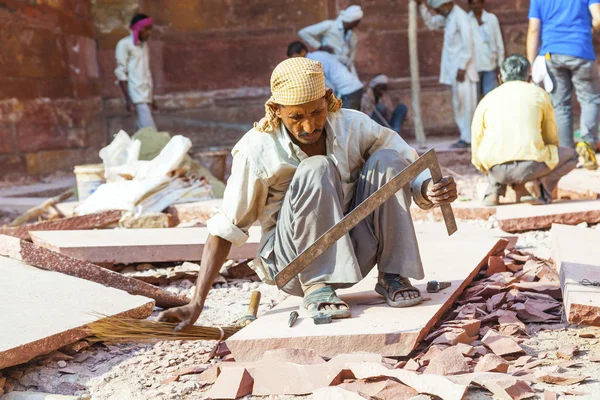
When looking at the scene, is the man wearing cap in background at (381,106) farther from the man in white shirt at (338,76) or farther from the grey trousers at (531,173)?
the grey trousers at (531,173)

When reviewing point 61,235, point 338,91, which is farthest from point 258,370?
point 338,91

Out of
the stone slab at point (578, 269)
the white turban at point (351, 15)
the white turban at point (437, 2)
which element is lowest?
the stone slab at point (578, 269)

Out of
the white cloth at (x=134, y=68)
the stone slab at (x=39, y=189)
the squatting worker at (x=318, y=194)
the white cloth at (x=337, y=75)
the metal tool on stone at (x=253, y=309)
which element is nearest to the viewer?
the squatting worker at (x=318, y=194)

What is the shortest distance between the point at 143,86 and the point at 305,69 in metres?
7.68

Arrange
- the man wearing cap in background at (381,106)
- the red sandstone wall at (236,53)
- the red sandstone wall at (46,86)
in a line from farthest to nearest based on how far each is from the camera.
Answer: the red sandstone wall at (236,53), the man wearing cap in background at (381,106), the red sandstone wall at (46,86)

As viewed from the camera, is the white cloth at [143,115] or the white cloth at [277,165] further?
the white cloth at [143,115]

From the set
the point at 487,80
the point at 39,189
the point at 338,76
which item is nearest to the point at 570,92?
the point at 487,80

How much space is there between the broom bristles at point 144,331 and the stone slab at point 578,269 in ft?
4.44

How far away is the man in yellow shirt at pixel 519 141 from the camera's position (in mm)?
5922

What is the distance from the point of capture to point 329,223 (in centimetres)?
327

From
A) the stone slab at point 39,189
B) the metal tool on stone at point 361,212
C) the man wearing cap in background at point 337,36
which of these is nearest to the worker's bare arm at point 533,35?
the man wearing cap in background at point 337,36

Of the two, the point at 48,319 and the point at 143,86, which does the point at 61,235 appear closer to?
the point at 48,319

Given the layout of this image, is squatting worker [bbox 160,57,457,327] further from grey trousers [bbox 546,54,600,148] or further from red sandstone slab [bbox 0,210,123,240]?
grey trousers [bbox 546,54,600,148]

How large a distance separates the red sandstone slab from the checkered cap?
336 cm
